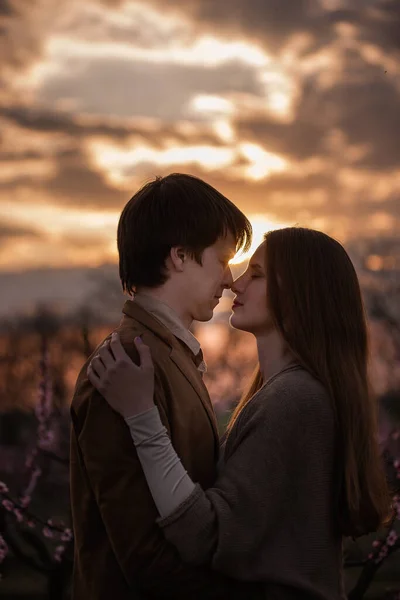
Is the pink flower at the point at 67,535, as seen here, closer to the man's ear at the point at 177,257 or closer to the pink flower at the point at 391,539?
the pink flower at the point at 391,539

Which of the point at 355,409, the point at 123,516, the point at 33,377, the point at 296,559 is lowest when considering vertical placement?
the point at 33,377

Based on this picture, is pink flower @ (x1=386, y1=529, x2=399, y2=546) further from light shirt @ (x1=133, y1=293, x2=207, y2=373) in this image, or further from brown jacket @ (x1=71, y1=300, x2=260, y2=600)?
light shirt @ (x1=133, y1=293, x2=207, y2=373)

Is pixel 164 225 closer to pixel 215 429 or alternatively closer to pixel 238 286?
pixel 238 286

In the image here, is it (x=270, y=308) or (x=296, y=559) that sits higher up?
(x=270, y=308)

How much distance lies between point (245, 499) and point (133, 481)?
397 millimetres

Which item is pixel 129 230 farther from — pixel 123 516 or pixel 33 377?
pixel 33 377

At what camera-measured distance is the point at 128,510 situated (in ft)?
8.85

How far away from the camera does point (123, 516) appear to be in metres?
2.70

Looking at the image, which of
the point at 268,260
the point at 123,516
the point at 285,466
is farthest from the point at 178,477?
the point at 268,260

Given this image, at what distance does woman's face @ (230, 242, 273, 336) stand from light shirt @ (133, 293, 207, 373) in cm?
30

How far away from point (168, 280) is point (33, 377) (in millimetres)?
24661

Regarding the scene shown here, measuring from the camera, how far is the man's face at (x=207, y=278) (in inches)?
124

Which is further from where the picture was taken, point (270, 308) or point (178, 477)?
point (270, 308)

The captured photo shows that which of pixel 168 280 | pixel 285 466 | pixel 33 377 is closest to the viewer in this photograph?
pixel 285 466
